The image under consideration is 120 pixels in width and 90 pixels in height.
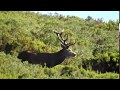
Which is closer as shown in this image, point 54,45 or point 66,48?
point 66,48

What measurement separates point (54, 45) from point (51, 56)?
0.43 m

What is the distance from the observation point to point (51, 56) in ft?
35.5

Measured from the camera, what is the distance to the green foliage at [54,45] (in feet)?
30.5

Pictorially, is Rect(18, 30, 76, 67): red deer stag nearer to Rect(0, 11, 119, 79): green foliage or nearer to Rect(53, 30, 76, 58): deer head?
Rect(53, 30, 76, 58): deer head

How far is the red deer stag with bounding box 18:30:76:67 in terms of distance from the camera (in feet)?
34.5

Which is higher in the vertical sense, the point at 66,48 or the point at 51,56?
the point at 66,48

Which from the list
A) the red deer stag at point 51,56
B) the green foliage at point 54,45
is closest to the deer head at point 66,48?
the red deer stag at point 51,56

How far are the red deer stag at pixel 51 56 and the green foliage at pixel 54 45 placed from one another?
→ 0.15 meters

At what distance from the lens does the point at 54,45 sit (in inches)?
438

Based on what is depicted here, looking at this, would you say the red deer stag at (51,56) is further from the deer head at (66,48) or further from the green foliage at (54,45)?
the green foliage at (54,45)

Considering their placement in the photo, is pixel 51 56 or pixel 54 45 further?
pixel 54 45

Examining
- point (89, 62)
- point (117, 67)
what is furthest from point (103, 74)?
point (89, 62)

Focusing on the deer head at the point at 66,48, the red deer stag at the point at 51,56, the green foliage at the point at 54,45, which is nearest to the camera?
the green foliage at the point at 54,45
